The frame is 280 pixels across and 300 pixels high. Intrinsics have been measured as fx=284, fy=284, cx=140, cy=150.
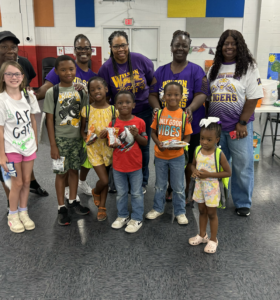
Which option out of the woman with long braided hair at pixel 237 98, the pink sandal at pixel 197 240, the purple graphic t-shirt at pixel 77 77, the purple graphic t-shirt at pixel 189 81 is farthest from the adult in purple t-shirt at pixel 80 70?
the pink sandal at pixel 197 240

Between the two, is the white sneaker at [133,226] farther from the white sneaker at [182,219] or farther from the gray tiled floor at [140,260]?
the white sneaker at [182,219]

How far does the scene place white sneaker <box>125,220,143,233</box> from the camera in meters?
2.22

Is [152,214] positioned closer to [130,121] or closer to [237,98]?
[130,121]

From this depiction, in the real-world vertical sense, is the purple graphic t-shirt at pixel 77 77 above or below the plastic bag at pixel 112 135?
above

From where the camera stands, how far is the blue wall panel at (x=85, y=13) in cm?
808

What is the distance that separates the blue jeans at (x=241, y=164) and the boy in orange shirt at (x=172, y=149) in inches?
19.6

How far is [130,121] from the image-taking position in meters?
2.16

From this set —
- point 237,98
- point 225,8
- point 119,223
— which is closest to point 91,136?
point 119,223

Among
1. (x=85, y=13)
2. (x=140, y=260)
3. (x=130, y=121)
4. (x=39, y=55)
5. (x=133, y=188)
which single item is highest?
(x=85, y=13)

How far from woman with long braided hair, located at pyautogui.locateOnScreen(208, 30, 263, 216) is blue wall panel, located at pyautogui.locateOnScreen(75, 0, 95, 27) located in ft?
22.5

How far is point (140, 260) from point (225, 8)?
319 inches

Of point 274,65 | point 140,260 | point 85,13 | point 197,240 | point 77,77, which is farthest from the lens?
point 274,65

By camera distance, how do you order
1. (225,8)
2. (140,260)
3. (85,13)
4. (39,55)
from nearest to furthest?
1. (140,260)
2. (225,8)
3. (85,13)
4. (39,55)

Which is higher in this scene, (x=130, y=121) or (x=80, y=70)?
(x=80, y=70)
